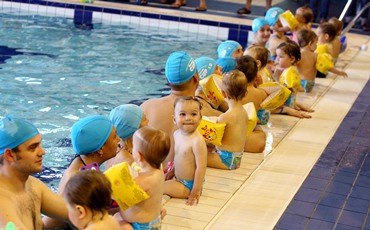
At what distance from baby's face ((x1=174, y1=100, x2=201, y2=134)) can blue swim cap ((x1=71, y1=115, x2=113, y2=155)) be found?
80cm

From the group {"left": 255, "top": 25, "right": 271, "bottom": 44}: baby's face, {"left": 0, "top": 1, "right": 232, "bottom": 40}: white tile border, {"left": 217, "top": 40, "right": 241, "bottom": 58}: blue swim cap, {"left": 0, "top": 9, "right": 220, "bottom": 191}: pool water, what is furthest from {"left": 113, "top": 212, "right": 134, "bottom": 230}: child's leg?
{"left": 0, "top": 1, "right": 232, "bottom": 40}: white tile border

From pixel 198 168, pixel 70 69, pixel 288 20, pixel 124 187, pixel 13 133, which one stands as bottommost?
pixel 70 69

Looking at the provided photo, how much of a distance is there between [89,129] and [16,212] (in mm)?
820

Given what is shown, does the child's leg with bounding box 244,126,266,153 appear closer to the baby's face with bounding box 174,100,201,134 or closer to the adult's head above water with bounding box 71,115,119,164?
the baby's face with bounding box 174,100,201,134

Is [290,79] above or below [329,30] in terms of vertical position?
below

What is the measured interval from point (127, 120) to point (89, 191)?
5.08 ft

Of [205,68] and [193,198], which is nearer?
[193,198]

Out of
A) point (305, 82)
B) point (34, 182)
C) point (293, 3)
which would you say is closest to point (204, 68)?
point (305, 82)

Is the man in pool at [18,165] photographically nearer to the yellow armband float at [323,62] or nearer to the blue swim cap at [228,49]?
the blue swim cap at [228,49]

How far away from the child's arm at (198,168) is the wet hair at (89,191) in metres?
1.71

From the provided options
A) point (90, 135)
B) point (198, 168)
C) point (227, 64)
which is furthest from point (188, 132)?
point (227, 64)

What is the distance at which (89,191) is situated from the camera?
3.29 metres

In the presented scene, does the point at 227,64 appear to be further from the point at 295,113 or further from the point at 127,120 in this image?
the point at 127,120

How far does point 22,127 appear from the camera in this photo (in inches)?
147
